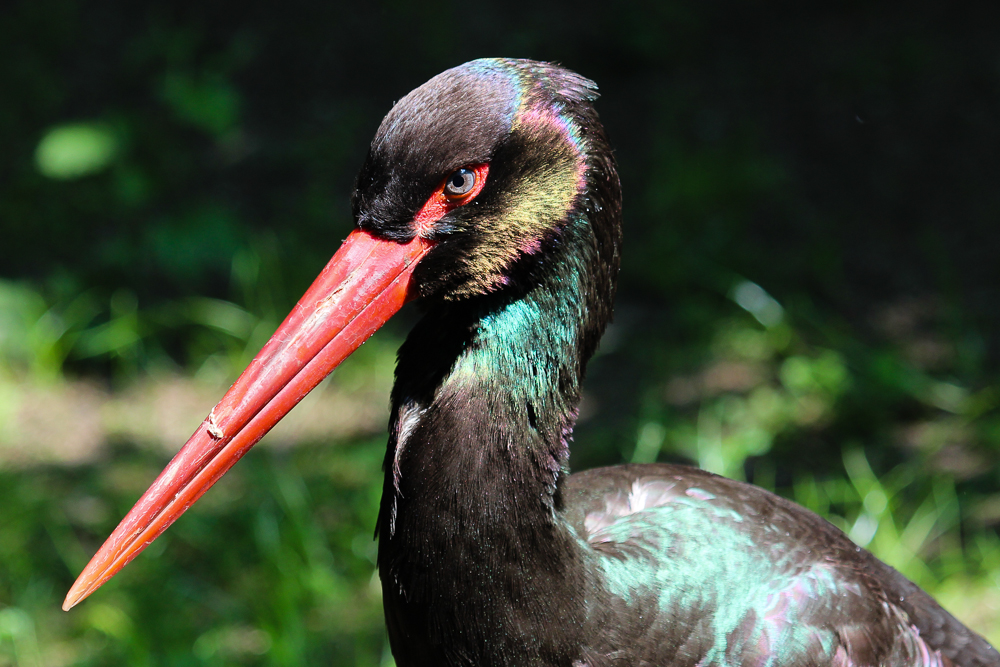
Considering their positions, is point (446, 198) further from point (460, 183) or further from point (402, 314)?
point (402, 314)

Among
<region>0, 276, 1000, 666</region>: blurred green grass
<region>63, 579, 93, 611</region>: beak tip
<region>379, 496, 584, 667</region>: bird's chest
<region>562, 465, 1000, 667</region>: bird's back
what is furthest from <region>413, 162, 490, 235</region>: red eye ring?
<region>0, 276, 1000, 666</region>: blurred green grass

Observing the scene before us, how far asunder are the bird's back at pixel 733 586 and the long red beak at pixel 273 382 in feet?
1.87

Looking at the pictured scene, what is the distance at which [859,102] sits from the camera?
5.14m

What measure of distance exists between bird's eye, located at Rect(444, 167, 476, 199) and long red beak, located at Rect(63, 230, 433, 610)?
103 millimetres

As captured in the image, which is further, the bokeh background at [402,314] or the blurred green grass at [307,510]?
the bokeh background at [402,314]

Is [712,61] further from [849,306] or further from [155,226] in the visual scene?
[155,226]

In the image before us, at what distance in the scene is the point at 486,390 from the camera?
5.50 feet

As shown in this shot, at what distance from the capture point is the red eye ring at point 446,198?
1.64 metres

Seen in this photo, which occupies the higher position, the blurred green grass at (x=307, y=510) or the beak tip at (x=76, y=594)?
the beak tip at (x=76, y=594)

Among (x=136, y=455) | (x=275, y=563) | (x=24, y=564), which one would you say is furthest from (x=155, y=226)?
(x=275, y=563)

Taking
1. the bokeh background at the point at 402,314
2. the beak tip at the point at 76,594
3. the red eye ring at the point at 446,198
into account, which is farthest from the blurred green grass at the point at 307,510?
the red eye ring at the point at 446,198

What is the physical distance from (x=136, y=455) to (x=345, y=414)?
0.82 meters

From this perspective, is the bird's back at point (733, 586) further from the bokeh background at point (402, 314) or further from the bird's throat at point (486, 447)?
the bokeh background at point (402, 314)

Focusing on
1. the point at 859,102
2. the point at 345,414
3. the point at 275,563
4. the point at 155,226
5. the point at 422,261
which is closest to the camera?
the point at 422,261
